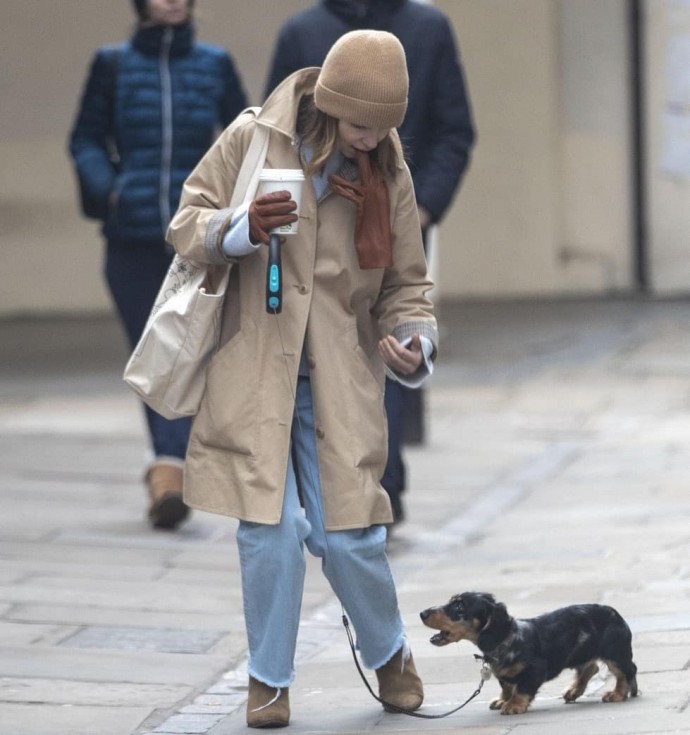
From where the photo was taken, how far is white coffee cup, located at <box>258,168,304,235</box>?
3.76 meters

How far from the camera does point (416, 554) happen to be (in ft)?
20.1

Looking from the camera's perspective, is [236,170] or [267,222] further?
[236,170]

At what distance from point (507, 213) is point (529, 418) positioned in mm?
5499

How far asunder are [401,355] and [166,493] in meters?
2.61

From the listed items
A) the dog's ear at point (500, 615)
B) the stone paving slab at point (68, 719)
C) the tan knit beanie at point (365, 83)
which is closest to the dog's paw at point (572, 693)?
the dog's ear at point (500, 615)

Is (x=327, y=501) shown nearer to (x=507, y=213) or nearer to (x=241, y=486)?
(x=241, y=486)

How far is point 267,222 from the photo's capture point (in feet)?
12.2

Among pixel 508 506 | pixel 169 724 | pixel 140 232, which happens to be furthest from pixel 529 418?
pixel 169 724

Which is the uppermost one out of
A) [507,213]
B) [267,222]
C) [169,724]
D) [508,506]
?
[267,222]

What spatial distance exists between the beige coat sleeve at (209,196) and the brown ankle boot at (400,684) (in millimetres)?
944

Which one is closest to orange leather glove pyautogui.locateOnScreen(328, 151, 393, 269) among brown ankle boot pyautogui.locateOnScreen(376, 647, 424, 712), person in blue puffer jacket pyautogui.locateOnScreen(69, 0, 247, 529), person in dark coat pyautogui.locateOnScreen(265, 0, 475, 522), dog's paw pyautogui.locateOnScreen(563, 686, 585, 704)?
brown ankle boot pyautogui.locateOnScreen(376, 647, 424, 712)

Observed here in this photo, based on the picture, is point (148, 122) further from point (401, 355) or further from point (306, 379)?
point (401, 355)

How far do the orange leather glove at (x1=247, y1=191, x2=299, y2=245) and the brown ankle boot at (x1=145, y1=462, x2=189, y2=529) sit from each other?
2682 mm

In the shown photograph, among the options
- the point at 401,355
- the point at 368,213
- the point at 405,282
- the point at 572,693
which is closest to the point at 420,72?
the point at 405,282
